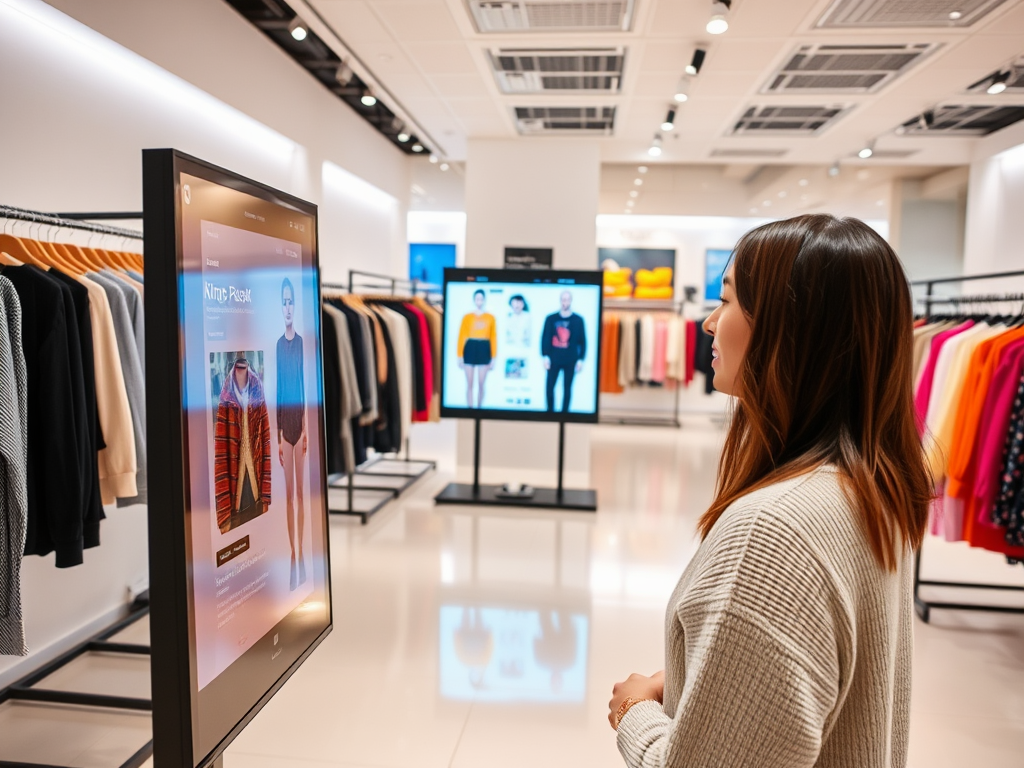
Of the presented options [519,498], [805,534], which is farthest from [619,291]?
[805,534]

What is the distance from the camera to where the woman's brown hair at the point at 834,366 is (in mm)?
1016

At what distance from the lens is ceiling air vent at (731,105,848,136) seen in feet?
19.6

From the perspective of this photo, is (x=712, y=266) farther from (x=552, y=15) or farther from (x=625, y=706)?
(x=625, y=706)

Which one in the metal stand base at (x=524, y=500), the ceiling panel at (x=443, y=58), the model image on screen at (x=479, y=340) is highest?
the ceiling panel at (x=443, y=58)

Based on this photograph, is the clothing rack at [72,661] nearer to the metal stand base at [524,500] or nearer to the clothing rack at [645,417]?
the metal stand base at [524,500]

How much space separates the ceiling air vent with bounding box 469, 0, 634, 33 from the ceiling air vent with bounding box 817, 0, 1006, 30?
3.66ft

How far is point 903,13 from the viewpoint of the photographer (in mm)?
4059

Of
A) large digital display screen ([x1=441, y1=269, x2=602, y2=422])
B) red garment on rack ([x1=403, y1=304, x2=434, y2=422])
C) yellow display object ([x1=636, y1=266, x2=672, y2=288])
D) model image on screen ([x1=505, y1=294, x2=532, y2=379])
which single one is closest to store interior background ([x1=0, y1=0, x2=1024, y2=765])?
red garment on rack ([x1=403, y1=304, x2=434, y2=422])

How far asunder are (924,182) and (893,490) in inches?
402

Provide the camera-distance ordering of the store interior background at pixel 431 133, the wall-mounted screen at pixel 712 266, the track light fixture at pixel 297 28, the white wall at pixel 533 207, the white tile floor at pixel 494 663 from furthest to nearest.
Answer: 1. the wall-mounted screen at pixel 712 266
2. the white wall at pixel 533 207
3. the track light fixture at pixel 297 28
4. the store interior background at pixel 431 133
5. the white tile floor at pixel 494 663

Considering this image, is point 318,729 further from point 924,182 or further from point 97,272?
point 924,182

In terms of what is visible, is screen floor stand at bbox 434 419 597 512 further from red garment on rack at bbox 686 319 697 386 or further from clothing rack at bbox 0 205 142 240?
red garment on rack at bbox 686 319 697 386

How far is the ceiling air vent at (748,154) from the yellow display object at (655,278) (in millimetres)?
4152

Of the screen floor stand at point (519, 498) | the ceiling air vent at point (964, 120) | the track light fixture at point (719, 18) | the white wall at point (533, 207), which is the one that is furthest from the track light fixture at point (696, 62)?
the screen floor stand at point (519, 498)
